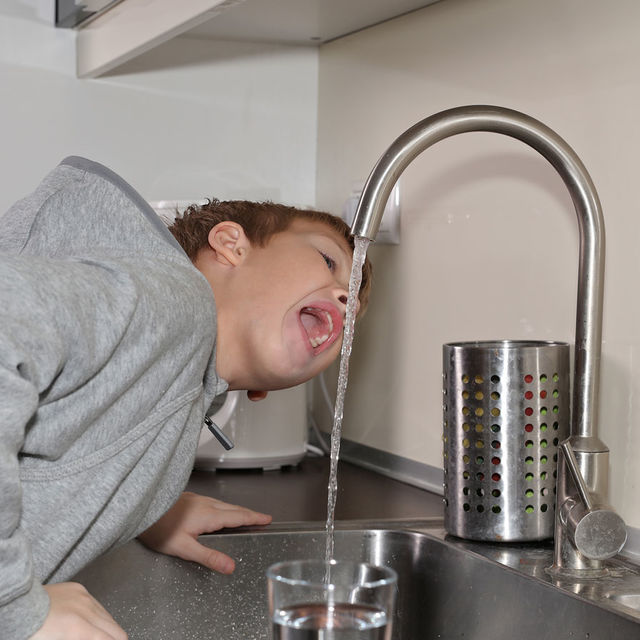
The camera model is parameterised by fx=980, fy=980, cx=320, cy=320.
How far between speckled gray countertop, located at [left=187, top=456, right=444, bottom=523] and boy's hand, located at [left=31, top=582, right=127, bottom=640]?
0.36 metres

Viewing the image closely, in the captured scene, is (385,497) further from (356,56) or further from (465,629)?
(356,56)

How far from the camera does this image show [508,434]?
3.10 feet

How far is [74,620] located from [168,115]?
0.93 meters

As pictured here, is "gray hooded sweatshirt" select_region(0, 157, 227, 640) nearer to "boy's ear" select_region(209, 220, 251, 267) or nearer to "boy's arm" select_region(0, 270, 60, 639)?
"boy's arm" select_region(0, 270, 60, 639)

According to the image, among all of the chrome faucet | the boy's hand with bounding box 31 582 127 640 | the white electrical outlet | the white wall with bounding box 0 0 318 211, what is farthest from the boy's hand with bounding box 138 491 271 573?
the white wall with bounding box 0 0 318 211

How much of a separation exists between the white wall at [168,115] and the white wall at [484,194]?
2.5 inches

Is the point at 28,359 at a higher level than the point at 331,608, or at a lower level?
higher

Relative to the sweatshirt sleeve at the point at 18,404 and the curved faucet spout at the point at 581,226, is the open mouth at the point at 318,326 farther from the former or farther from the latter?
the sweatshirt sleeve at the point at 18,404

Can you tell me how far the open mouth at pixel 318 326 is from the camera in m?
1.04

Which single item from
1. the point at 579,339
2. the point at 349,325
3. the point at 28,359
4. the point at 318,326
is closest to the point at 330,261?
the point at 318,326

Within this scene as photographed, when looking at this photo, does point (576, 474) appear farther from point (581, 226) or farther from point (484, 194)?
point (484, 194)

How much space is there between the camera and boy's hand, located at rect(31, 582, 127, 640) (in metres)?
0.72

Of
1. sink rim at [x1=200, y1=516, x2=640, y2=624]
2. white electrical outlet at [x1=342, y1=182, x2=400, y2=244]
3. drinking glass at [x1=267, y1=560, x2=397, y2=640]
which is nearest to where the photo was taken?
drinking glass at [x1=267, y1=560, x2=397, y2=640]

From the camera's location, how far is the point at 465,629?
36.3 inches
